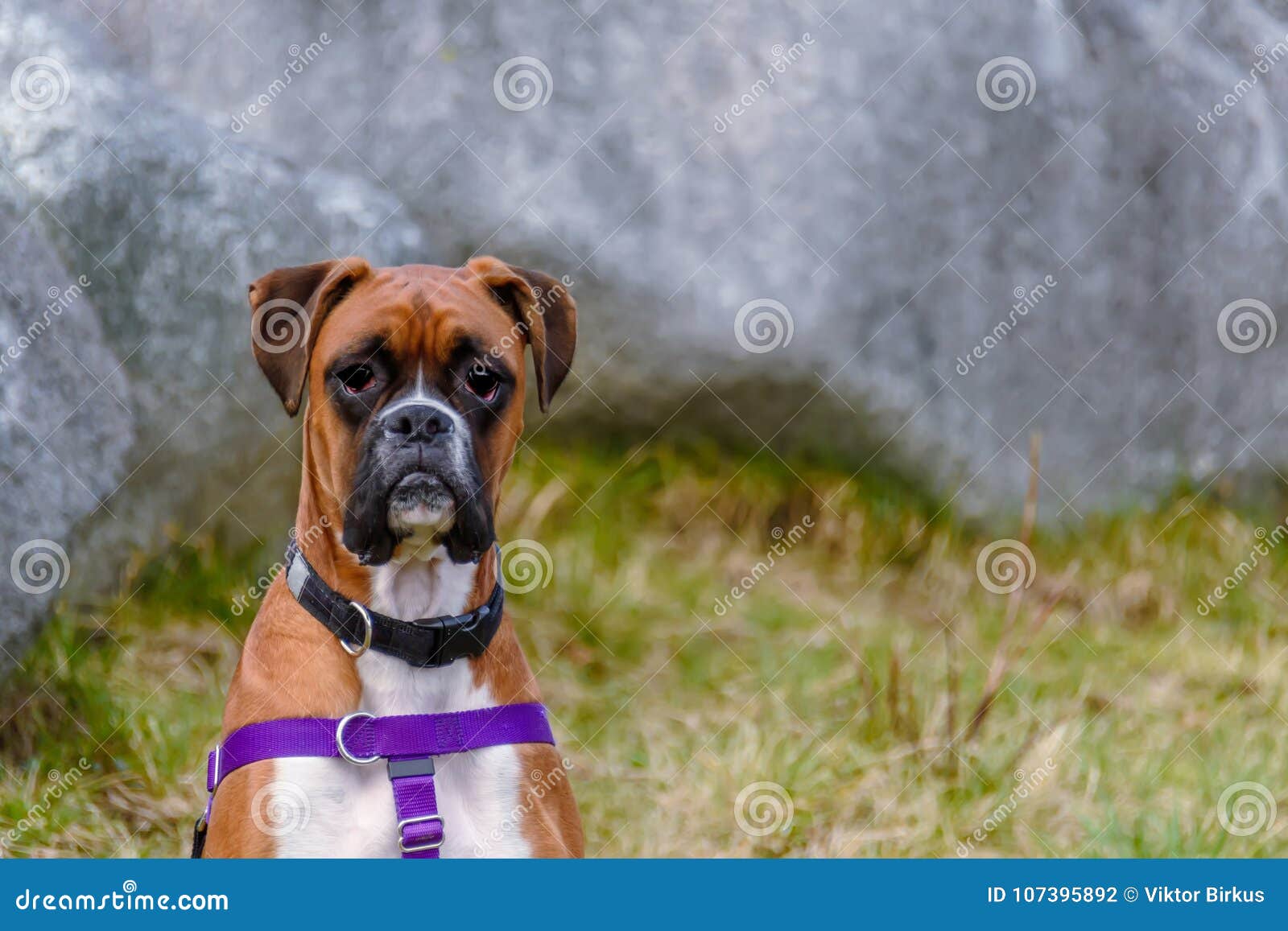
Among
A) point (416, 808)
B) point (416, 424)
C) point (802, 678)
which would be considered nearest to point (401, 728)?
point (416, 808)

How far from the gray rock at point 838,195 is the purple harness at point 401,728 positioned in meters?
2.58

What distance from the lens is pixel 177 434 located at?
4.90 meters

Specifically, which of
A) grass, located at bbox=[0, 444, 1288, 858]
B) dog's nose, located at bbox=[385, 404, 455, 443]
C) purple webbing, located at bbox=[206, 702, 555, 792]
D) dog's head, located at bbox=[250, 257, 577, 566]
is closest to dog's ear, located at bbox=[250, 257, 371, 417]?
dog's head, located at bbox=[250, 257, 577, 566]

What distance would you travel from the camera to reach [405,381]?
125 inches

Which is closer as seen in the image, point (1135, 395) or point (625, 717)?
point (625, 717)

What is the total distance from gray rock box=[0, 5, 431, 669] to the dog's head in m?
1.54

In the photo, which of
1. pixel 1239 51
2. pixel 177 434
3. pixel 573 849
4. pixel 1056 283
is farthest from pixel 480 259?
pixel 1239 51

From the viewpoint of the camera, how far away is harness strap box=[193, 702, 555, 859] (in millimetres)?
2932

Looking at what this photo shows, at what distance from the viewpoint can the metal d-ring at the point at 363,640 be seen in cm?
302

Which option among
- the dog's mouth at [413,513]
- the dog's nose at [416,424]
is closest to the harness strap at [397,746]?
the dog's mouth at [413,513]

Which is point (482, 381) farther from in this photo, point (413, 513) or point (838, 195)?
point (838, 195)

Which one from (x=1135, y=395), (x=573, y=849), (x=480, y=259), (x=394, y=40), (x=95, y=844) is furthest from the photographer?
(x=1135, y=395)

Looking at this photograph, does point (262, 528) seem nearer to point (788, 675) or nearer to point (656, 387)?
point (656, 387)

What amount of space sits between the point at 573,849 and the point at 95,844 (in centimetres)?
169
